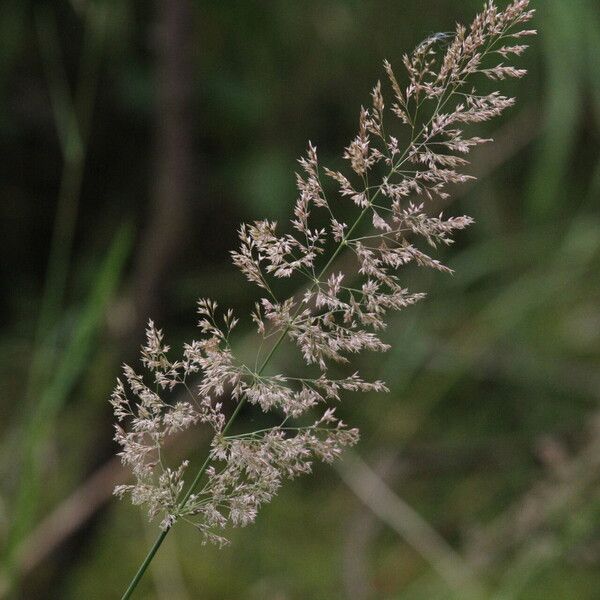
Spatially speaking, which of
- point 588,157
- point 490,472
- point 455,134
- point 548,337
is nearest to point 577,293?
point 548,337

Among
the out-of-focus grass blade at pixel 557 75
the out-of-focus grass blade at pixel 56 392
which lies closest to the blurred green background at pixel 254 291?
the out-of-focus grass blade at pixel 557 75

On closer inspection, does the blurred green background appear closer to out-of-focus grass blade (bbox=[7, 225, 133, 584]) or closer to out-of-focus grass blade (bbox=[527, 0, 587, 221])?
out-of-focus grass blade (bbox=[527, 0, 587, 221])

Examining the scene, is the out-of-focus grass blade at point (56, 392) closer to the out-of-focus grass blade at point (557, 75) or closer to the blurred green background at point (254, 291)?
the blurred green background at point (254, 291)

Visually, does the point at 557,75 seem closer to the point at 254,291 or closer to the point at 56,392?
the point at 254,291

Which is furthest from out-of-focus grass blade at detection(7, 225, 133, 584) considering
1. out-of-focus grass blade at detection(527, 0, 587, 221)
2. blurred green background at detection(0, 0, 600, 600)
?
out-of-focus grass blade at detection(527, 0, 587, 221)

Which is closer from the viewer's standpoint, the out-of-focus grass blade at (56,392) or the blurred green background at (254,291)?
the out-of-focus grass blade at (56,392)

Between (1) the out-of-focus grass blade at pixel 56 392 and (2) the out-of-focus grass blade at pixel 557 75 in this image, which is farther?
(2) the out-of-focus grass blade at pixel 557 75

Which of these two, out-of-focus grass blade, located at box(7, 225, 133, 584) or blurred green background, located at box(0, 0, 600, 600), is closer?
out-of-focus grass blade, located at box(7, 225, 133, 584)

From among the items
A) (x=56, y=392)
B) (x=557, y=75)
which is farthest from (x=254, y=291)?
(x=56, y=392)
